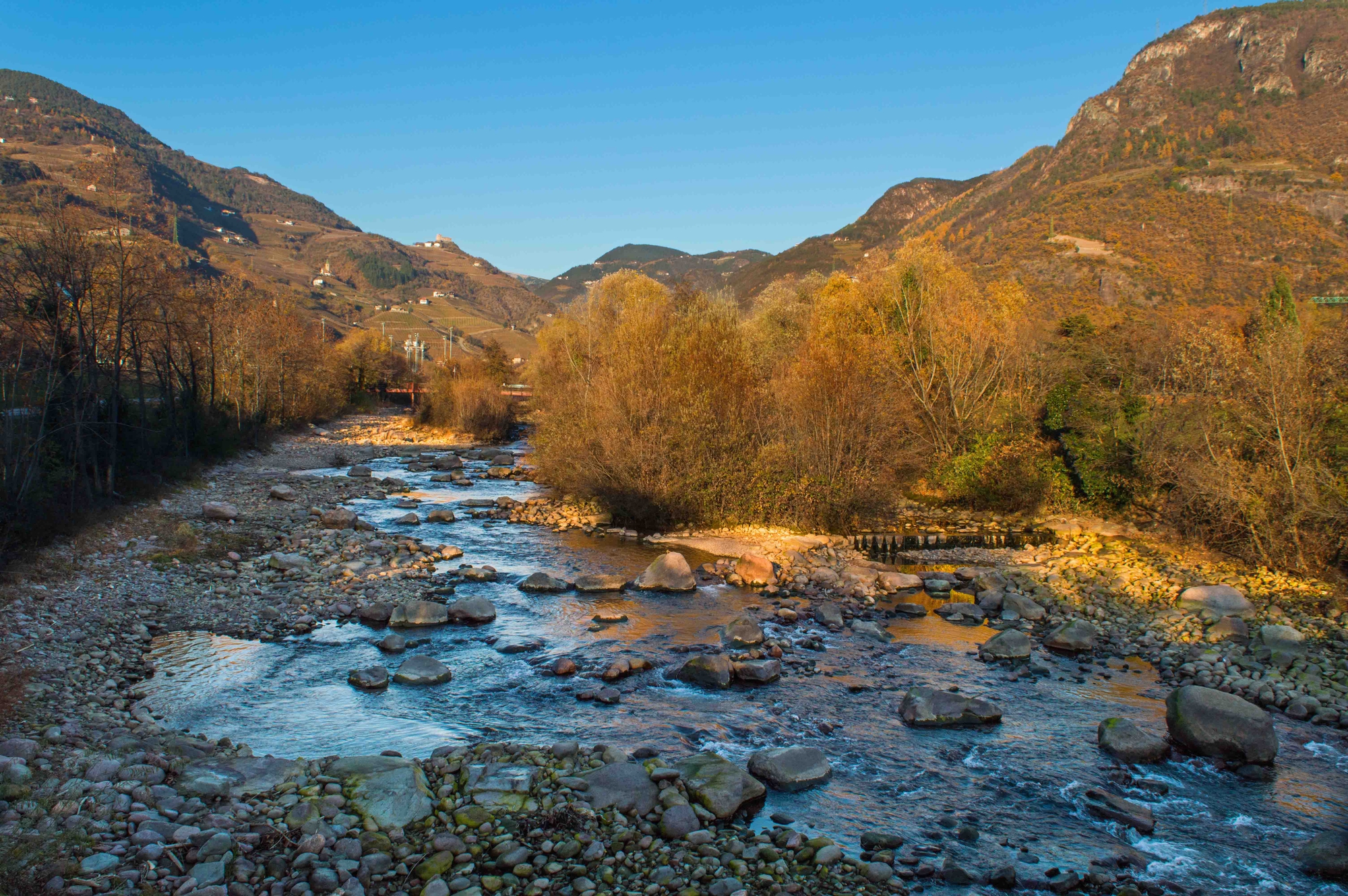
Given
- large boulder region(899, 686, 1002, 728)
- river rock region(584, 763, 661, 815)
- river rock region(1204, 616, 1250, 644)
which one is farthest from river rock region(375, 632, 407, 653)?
river rock region(1204, 616, 1250, 644)

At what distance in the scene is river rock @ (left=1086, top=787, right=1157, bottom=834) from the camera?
836cm

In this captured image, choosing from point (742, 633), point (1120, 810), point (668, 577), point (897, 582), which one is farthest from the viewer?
point (897, 582)

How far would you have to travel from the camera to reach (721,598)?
1820 centimetres

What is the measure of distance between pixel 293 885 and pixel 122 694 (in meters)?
6.14

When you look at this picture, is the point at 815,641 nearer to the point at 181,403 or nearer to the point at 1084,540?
the point at 1084,540

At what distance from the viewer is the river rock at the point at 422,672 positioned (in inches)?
481

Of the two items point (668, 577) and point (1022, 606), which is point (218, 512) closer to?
point (668, 577)

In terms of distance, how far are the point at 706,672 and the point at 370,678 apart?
550cm

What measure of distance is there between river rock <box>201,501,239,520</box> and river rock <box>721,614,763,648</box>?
649 inches

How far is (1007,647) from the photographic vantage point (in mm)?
14273

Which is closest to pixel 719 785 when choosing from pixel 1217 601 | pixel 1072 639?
pixel 1072 639

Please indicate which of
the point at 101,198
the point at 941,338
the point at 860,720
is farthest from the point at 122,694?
the point at 941,338

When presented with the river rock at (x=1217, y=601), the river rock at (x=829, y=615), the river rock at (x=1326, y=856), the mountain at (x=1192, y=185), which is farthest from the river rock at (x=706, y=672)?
the mountain at (x=1192, y=185)

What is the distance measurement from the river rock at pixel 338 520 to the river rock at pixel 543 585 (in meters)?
8.63
